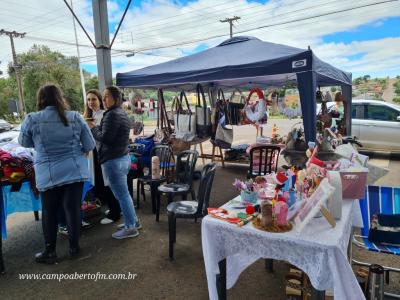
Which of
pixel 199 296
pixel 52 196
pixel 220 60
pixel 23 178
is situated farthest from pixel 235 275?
pixel 220 60

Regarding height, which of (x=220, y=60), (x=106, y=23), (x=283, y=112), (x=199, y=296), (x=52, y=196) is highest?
(x=106, y=23)

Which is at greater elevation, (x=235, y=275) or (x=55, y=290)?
(x=235, y=275)

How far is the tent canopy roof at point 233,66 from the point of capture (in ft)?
10.6

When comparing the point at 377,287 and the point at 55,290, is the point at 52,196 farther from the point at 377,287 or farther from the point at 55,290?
the point at 377,287

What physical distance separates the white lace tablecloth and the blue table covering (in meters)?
2.04

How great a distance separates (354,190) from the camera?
2.04 meters

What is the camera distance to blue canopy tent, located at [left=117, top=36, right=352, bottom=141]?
10.3 feet

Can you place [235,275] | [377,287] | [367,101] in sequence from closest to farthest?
[377,287] < [235,275] < [367,101]

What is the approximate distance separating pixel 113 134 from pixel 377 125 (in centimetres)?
665

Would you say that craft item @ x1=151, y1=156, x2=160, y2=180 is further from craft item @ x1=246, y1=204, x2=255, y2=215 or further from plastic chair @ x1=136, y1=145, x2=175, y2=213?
craft item @ x1=246, y1=204, x2=255, y2=215

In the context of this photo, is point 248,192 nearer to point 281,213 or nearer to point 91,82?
point 281,213

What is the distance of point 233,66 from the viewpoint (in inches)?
143

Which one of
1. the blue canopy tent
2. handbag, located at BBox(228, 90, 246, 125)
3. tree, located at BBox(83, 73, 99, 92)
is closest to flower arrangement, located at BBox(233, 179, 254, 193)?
the blue canopy tent

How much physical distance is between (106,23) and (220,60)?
6.55 ft
